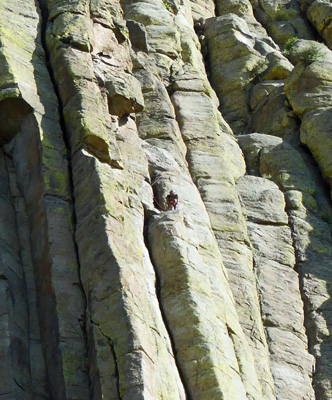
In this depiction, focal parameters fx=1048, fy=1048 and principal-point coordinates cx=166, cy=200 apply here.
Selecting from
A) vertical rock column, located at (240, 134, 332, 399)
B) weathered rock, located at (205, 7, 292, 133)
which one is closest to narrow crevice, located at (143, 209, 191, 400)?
vertical rock column, located at (240, 134, 332, 399)

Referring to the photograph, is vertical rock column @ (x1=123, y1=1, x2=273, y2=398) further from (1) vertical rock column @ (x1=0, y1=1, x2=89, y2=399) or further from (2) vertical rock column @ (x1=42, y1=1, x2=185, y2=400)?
(1) vertical rock column @ (x1=0, y1=1, x2=89, y2=399)

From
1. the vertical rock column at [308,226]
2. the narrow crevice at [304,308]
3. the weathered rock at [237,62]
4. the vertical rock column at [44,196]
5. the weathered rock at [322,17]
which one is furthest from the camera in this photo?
the weathered rock at [322,17]

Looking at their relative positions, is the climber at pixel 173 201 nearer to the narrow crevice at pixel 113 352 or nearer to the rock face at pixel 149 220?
the rock face at pixel 149 220

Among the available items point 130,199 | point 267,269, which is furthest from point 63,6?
point 267,269

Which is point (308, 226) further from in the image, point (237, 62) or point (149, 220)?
Answer: point (237, 62)

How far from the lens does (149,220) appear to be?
1220 inches

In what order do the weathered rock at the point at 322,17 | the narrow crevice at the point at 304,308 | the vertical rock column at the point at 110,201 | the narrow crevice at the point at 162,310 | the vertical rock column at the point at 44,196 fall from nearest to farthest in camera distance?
1. the vertical rock column at the point at 110,201
2. the vertical rock column at the point at 44,196
3. the narrow crevice at the point at 162,310
4. the narrow crevice at the point at 304,308
5. the weathered rock at the point at 322,17

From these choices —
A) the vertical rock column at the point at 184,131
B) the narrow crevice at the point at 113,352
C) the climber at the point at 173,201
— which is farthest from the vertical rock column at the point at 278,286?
the narrow crevice at the point at 113,352

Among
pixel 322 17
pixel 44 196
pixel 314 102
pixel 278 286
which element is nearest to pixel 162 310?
A: pixel 44 196

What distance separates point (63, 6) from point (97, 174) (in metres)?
9.14

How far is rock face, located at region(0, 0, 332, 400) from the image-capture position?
26.7 m

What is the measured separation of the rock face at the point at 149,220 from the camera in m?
26.7

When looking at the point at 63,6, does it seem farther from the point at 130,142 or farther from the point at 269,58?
the point at 269,58

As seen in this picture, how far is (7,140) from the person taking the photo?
3184 centimetres
